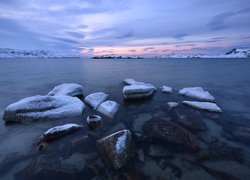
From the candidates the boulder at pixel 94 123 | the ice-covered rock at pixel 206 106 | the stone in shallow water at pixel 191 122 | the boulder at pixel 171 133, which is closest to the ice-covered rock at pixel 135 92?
the ice-covered rock at pixel 206 106

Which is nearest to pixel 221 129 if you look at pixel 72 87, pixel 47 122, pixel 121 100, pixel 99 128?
pixel 99 128

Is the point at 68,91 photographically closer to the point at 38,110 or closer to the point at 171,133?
the point at 38,110

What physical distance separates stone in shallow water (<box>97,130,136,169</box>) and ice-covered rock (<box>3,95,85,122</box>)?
10.5 feet

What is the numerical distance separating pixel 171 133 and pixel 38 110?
6189 mm

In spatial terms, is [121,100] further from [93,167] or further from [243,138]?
[243,138]

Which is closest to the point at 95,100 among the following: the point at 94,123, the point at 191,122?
the point at 94,123

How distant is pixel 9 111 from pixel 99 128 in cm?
457

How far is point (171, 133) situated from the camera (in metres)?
5.46

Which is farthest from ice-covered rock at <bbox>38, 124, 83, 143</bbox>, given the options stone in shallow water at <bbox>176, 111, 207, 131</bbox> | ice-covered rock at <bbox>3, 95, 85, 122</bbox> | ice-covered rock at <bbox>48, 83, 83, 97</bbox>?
stone in shallow water at <bbox>176, 111, 207, 131</bbox>

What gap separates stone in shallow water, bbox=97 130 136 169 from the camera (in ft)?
13.4

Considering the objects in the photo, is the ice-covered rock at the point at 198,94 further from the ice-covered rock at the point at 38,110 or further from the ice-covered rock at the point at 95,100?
the ice-covered rock at the point at 38,110

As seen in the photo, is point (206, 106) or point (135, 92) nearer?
point (206, 106)

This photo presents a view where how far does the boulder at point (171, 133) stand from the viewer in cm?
497

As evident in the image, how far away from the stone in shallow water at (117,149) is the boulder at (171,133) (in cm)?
132
